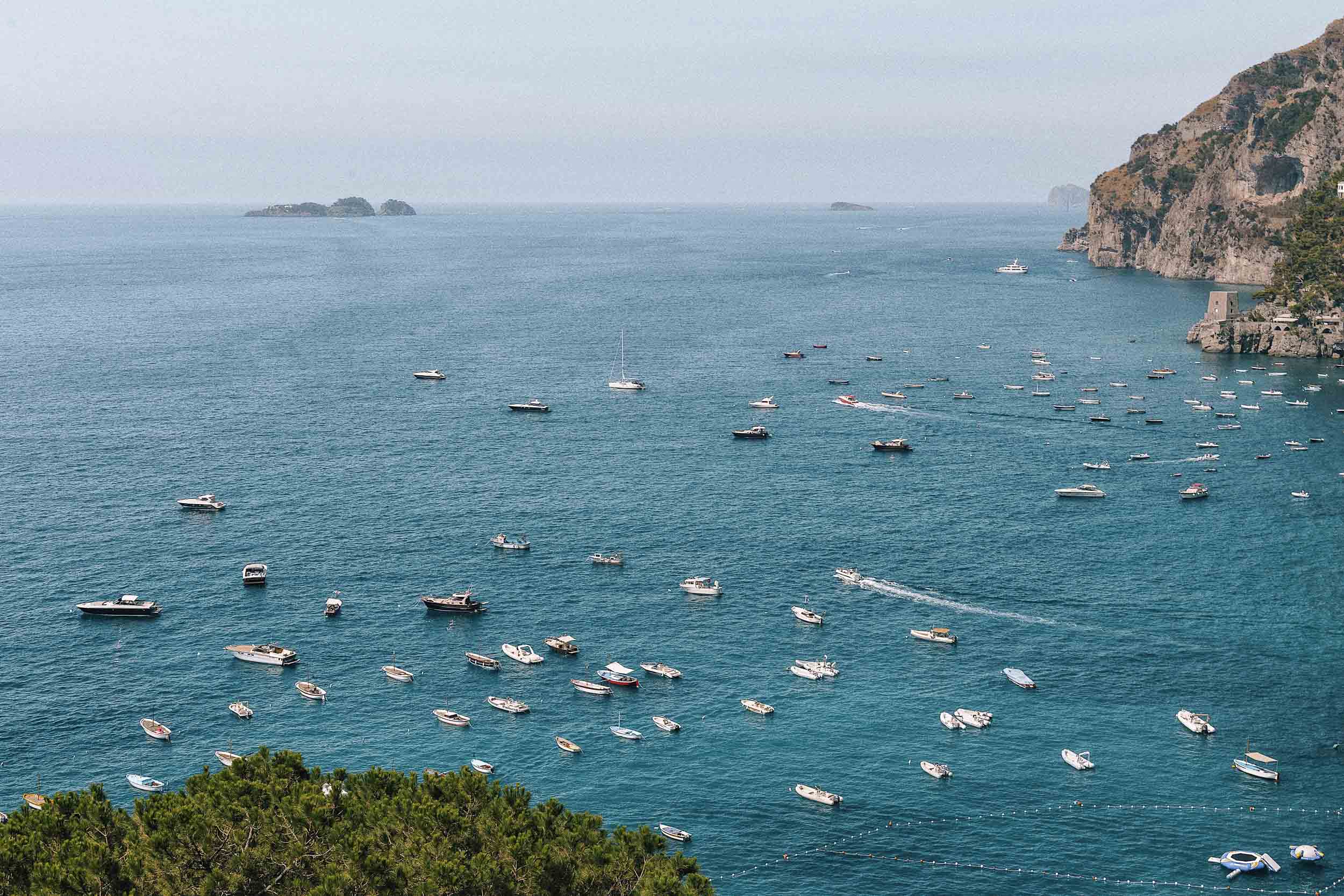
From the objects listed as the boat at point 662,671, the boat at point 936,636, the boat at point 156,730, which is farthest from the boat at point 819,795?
the boat at point 156,730

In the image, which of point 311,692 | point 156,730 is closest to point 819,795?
point 311,692

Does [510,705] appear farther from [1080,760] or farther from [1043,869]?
[1080,760]

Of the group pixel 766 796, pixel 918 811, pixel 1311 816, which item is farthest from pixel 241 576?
pixel 1311 816

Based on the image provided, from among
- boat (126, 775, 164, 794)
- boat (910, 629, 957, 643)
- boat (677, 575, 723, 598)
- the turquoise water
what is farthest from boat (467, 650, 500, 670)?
boat (910, 629, 957, 643)

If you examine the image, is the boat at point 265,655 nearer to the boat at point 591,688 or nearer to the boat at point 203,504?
the boat at point 591,688

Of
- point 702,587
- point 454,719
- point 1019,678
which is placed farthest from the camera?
point 702,587
